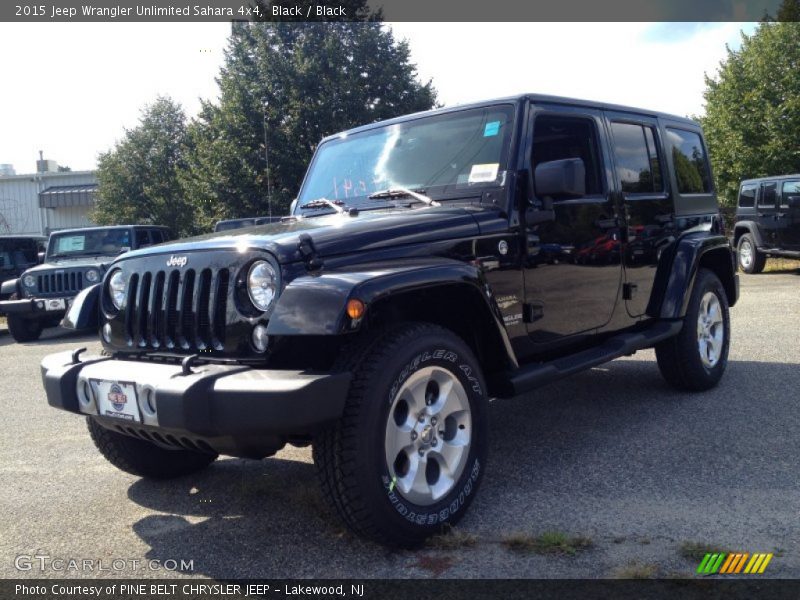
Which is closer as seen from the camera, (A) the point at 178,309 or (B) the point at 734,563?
(B) the point at 734,563

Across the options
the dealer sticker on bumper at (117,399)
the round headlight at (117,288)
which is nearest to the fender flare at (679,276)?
the round headlight at (117,288)

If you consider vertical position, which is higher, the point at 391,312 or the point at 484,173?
the point at 484,173

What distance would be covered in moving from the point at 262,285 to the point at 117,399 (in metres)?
0.75

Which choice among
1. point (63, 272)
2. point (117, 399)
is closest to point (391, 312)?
point (117, 399)

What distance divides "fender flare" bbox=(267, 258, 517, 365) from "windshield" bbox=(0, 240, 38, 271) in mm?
13645

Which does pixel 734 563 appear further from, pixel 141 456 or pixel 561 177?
pixel 141 456

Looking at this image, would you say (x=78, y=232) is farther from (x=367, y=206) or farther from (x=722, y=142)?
(x=722, y=142)

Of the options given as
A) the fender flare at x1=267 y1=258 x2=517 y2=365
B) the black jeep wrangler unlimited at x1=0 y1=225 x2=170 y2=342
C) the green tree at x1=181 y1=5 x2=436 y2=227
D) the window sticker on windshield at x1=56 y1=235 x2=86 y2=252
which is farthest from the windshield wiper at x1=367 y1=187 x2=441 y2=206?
the green tree at x1=181 y1=5 x2=436 y2=227

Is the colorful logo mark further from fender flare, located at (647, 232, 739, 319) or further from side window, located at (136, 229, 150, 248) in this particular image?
side window, located at (136, 229, 150, 248)

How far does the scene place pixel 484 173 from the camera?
3.95 metres

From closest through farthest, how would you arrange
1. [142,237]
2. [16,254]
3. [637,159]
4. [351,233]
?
[351,233], [637,159], [142,237], [16,254]

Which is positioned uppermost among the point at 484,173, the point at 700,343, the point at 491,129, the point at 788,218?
the point at 491,129

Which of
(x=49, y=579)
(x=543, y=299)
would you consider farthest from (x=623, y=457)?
(x=49, y=579)

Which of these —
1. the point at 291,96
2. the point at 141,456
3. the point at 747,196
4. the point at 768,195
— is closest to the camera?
the point at 141,456
